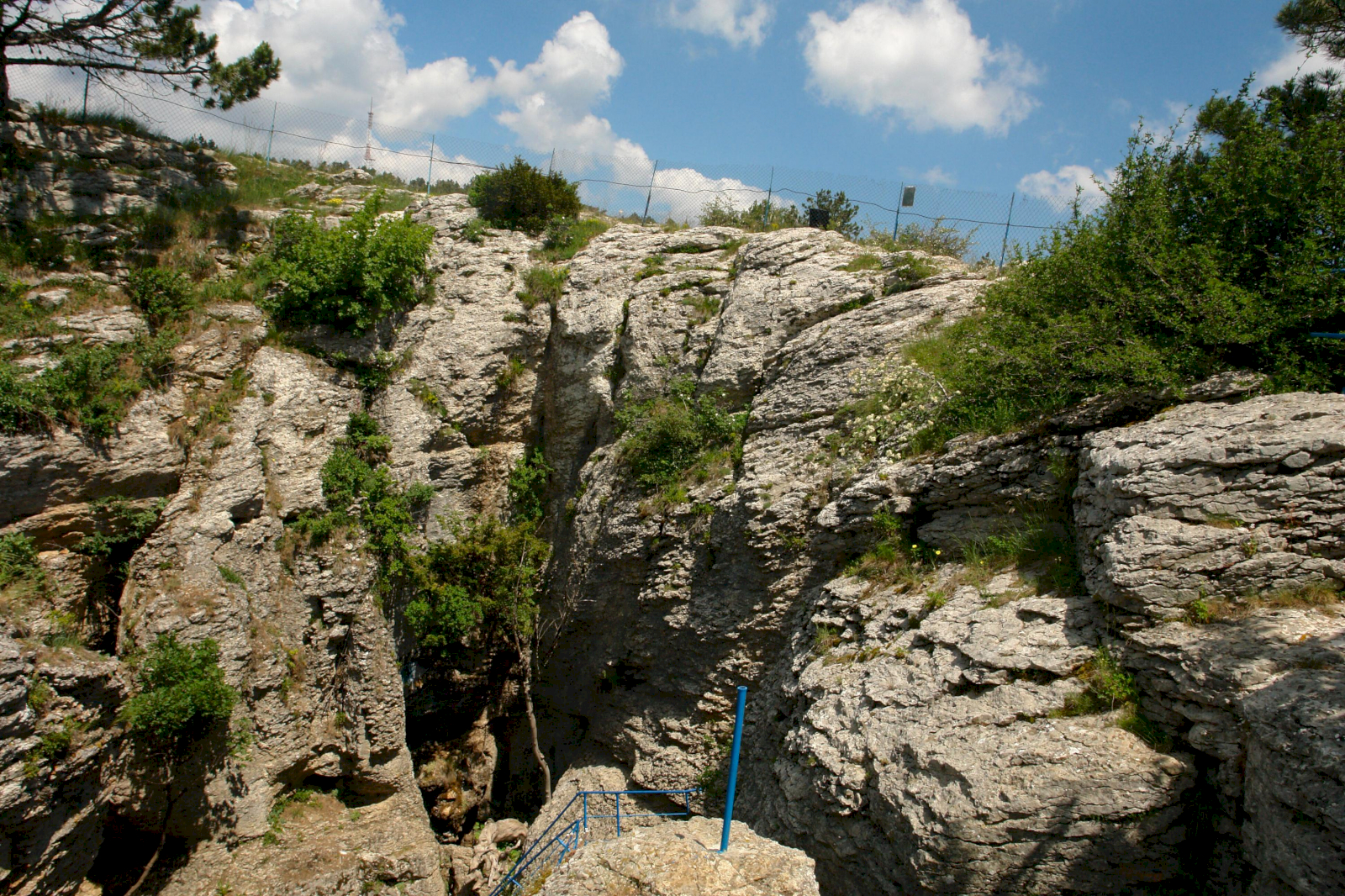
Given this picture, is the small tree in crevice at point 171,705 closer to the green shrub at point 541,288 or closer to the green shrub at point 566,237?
the green shrub at point 541,288

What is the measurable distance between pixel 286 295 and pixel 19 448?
5733 mm

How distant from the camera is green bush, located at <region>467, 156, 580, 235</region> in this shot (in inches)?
763

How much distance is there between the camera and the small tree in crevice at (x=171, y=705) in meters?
10.6

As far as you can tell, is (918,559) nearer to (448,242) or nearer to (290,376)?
(290,376)

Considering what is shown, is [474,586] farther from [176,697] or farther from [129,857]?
[129,857]

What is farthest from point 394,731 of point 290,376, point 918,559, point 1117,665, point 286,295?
point 1117,665

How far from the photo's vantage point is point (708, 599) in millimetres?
11977

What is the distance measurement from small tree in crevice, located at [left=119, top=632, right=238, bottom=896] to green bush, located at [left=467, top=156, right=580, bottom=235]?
12.7 metres

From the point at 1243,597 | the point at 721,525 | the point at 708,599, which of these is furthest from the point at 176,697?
the point at 1243,597

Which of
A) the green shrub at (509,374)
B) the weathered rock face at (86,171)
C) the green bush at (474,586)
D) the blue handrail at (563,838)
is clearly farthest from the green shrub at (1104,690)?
the weathered rock face at (86,171)

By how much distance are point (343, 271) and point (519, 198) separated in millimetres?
5554

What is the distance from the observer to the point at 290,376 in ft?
48.2

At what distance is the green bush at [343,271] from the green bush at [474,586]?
537 centimetres

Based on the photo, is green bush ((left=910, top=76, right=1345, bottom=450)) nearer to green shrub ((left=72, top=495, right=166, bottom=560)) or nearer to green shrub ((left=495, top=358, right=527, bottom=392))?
green shrub ((left=495, top=358, right=527, bottom=392))
